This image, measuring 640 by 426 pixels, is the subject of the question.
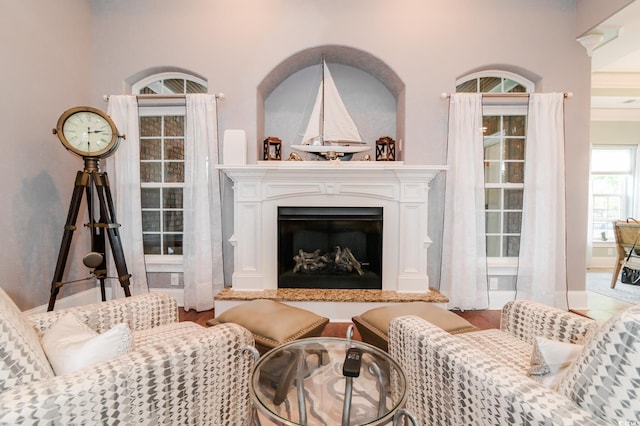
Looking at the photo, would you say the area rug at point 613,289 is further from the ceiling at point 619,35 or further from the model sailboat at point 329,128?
the model sailboat at point 329,128

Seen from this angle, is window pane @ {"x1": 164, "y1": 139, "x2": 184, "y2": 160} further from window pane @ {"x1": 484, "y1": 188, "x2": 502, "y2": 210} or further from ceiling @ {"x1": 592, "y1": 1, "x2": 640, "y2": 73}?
ceiling @ {"x1": 592, "y1": 1, "x2": 640, "y2": 73}

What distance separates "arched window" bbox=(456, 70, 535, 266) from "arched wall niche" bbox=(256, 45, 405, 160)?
70 centimetres

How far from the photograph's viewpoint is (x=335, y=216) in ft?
9.77

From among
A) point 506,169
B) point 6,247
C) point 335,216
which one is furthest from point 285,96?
point 6,247

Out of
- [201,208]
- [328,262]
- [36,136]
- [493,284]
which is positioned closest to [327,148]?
[328,262]

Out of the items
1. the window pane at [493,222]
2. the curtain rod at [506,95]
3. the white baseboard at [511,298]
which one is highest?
the curtain rod at [506,95]

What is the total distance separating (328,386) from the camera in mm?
1202

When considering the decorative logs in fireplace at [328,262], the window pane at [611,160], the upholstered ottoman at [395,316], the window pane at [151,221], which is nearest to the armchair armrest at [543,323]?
the upholstered ottoman at [395,316]

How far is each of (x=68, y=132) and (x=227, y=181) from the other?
1308 mm

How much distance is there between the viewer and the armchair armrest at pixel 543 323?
4.21ft

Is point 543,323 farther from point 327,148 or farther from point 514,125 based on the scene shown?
point 514,125

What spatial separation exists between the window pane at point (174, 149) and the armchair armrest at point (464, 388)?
294 cm

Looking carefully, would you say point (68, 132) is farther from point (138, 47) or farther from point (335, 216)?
point (335, 216)

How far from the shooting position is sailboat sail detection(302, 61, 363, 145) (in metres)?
2.95
